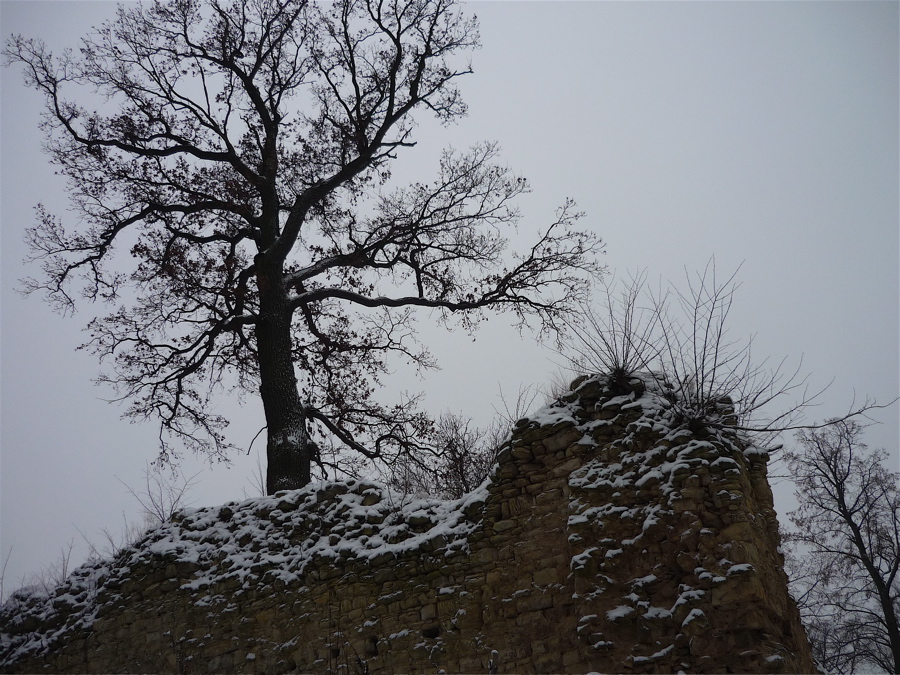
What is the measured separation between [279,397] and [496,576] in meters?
5.05

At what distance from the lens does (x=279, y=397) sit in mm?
9781

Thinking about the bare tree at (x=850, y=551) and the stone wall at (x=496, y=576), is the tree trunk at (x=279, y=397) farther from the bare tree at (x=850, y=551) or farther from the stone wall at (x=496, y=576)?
the bare tree at (x=850, y=551)

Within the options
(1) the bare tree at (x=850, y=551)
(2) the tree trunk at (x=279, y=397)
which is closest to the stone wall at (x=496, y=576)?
(2) the tree trunk at (x=279, y=397)

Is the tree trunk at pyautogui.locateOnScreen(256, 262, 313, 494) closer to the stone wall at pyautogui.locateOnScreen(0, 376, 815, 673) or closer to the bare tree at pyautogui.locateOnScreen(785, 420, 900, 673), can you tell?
the stone wall at pyautogui.locateOnScreen(0, 376, 815, 673)

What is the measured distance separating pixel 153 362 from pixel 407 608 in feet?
23.5

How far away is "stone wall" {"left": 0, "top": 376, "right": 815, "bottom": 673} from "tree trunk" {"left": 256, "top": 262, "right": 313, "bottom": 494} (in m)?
1.45

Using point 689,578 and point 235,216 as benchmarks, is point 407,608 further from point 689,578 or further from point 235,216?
point 235,216

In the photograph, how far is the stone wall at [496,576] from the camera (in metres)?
4.93

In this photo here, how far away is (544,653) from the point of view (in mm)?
5363

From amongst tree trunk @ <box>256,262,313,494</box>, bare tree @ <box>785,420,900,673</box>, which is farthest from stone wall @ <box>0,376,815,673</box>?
bare tree @ <box>785,420,900,673</box>

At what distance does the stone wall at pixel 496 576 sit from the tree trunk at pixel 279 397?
4.75 ft

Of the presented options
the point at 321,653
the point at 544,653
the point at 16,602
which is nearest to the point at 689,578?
the point at 544,653

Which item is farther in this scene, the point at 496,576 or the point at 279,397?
the point at 279,397

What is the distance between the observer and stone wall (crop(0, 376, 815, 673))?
16.2 feet
